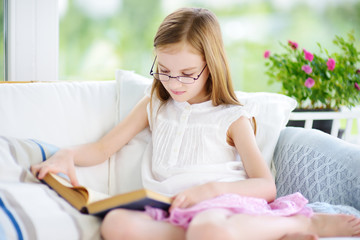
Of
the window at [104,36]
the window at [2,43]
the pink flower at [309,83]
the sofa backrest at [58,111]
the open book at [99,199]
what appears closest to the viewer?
the open book at [99,199]

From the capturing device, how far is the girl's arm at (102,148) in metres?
1.27

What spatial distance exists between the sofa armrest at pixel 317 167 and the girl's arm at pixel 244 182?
0.16 meters

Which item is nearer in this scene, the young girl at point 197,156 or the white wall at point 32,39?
the young girl at point 197,156

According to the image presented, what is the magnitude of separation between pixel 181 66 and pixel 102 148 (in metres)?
0.38

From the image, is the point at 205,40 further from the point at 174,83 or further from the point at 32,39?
the point at 32,39

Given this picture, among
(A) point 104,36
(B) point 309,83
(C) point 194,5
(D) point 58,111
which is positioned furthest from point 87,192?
(C) point 194,5

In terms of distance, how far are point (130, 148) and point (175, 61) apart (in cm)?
37

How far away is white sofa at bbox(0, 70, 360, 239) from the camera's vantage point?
1175 millimetres

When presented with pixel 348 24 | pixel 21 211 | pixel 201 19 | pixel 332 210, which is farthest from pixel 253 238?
pixel 348 24

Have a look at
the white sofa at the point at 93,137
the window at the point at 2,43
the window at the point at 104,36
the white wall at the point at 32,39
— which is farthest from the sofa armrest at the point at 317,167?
the window at the point at 104,36

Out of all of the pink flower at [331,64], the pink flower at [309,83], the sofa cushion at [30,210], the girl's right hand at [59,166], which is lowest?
the sofa cushion at [30,210]

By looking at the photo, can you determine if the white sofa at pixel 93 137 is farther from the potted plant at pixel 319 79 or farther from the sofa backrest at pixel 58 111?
the potted plant at pixel 319 79

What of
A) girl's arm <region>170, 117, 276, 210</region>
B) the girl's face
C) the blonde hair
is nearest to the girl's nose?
the girl's face

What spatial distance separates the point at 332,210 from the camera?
1.21 meters
